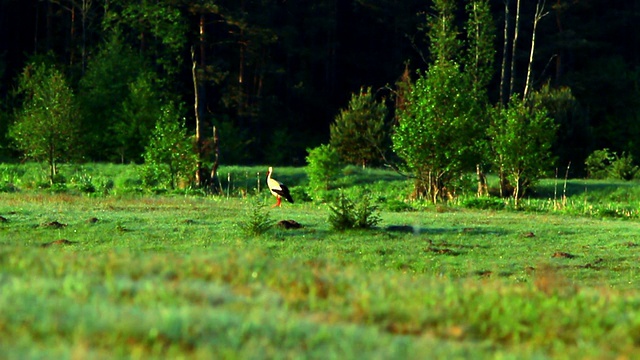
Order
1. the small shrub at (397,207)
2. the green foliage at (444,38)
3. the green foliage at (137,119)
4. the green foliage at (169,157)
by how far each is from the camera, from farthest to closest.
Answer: the green foliage at (137,119) → the green foliage at (444,38) → the green foliage at (169,157) → the small shrub at (397,207)

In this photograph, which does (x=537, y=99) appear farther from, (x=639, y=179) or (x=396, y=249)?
(x=396, y=249)

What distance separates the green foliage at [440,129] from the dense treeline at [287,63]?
19109 millimetres

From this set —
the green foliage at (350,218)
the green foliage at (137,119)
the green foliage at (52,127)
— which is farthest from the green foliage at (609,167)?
the green foliage at (350,218)

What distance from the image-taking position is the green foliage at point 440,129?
3662 cm

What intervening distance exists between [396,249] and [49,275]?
12014 mm

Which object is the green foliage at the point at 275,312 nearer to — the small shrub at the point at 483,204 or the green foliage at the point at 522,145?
the small shrub at the point at 483,204

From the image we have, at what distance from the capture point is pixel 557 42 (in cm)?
7250

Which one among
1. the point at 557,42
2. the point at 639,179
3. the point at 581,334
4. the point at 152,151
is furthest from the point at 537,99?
the point at 581,334

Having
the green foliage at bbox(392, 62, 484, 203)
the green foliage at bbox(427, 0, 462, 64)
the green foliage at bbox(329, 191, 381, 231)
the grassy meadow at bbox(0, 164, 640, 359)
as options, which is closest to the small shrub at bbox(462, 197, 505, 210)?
the green foliage at bbox(392, 62, 484, 203)

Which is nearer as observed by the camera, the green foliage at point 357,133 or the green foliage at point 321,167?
the green foliage at point 321,167

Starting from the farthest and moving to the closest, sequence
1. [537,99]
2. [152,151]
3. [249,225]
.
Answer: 1. [537,99]
2. [152,151]
3. [249,225]

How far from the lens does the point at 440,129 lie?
3666 centimetres

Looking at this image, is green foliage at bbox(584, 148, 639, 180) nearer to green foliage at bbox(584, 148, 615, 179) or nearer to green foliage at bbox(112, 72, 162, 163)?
green foliage at bbox(584, 148, 615, 179)

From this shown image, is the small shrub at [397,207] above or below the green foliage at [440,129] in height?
below
